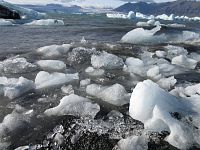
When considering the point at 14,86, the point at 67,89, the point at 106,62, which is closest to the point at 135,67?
the point at 106,62

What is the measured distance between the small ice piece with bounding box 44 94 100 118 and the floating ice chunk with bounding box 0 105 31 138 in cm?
36

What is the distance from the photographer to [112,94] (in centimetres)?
615

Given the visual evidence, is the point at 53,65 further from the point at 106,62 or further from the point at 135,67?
the point at 135,67

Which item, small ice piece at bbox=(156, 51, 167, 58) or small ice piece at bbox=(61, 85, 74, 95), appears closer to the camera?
small ice piece at bbox=(61, 85, 74, 95)

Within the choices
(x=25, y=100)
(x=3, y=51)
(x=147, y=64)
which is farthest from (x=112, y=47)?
(x=25, y=100)

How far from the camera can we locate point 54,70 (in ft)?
27.1

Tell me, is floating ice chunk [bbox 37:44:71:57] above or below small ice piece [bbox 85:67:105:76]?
below

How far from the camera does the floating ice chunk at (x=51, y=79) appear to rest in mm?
6859

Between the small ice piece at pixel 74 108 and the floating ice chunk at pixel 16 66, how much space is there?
2797mm

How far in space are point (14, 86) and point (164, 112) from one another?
9.70ft

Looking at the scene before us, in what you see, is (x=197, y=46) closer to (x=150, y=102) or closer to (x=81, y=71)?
(x=81, y=71)

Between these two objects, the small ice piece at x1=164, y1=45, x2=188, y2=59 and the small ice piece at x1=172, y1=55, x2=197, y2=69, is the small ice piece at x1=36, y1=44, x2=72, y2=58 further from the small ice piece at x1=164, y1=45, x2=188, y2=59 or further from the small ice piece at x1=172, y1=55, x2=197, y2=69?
the small ice piece at x1=172, y1=55, x2=197, y2=69

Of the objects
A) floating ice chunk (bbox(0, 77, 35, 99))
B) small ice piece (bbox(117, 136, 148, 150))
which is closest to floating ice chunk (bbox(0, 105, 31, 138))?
floating ice chunk (bbox(0, 77, 35, 99))

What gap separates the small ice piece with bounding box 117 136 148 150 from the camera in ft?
14.5
